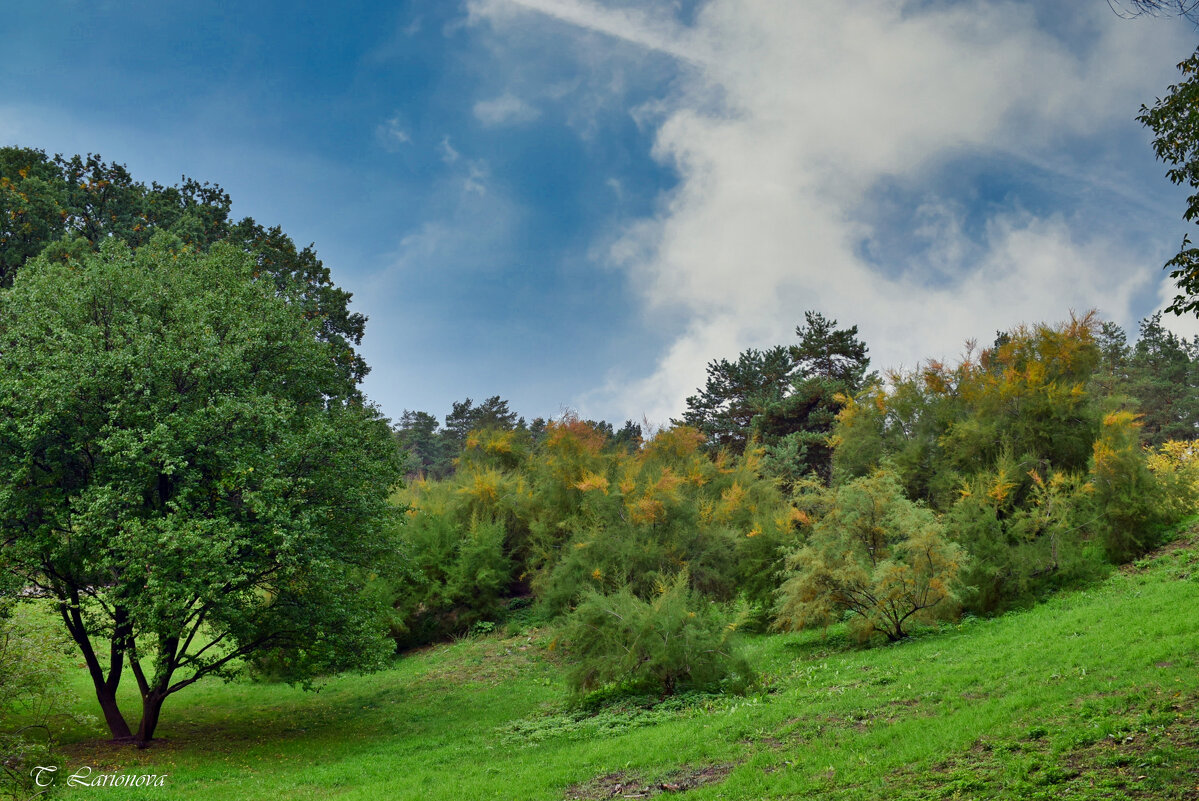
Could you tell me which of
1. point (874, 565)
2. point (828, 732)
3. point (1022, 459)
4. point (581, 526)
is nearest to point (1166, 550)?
point (1022, 459)

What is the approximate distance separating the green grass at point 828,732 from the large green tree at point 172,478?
2.62 m

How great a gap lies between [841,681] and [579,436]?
2162 cm

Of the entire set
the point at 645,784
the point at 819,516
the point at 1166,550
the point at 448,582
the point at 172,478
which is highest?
the point at 172,478

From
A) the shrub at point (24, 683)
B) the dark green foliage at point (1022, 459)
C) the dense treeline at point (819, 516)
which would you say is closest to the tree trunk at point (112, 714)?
the shrub at point (24, 683)

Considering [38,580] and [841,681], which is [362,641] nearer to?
[38,580]

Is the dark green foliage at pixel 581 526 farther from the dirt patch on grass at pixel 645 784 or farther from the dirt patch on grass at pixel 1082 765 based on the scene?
the dirt patch on grass at pixel 1082 765

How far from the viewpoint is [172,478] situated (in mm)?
14930

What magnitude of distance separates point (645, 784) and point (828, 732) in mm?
3016

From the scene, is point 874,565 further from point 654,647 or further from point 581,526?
point 581,526

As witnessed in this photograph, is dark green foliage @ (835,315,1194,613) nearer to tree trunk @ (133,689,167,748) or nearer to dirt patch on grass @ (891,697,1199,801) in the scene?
dirt patch on grass @ (891,697,1199,801)

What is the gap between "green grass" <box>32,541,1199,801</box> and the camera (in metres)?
8.70

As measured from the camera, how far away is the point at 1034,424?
2558 cm

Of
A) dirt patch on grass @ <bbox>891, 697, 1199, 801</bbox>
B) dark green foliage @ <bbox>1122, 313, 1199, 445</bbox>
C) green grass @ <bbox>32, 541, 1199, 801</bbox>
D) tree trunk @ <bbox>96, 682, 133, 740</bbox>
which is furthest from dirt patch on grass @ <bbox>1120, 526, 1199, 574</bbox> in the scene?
dark green foliage @ <bbox>1122, 313, 1199, 445</bbox>

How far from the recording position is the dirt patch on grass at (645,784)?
32.9 ft
